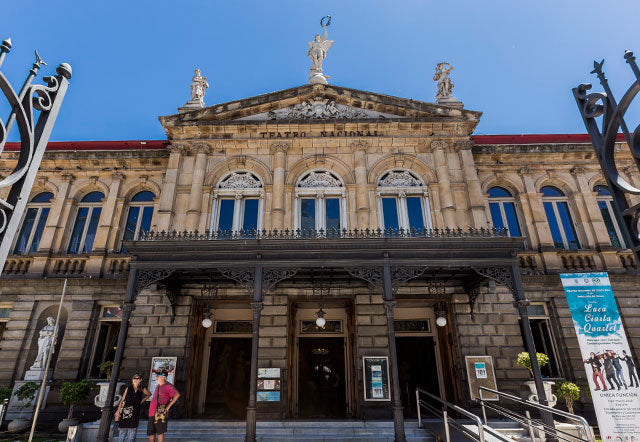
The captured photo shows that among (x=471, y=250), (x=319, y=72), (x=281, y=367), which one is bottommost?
(x=281, y=367)

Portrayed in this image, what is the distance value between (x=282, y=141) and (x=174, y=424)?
10.2m

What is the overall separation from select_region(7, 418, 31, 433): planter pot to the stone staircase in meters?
4.30

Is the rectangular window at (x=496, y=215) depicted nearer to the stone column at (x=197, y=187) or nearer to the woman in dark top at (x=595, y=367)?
the woman in dark top at (x=595, y=367)

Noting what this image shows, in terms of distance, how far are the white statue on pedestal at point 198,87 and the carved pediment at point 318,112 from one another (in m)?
2.56

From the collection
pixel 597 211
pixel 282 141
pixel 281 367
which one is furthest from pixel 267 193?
pixel 597 211

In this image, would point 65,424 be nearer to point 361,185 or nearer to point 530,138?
point 361,185

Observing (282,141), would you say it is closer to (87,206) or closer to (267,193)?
(267,193)

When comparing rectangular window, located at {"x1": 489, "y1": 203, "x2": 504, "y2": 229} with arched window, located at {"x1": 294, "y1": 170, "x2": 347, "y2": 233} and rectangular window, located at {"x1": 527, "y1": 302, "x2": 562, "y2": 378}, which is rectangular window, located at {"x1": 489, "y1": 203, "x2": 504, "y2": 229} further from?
arched window, located at {"x1": 294, "y1": 170, "x2": 347, "y2": 233}

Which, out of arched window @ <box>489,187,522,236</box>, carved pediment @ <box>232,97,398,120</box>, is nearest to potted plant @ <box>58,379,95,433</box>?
carved pediment @ <box>232,97,398,120</box>

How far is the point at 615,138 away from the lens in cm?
262

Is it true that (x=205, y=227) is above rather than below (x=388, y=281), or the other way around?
above

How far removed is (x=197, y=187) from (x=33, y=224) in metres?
7.31

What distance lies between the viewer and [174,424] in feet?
32.9

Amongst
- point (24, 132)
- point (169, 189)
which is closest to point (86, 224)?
point (169, 189)
